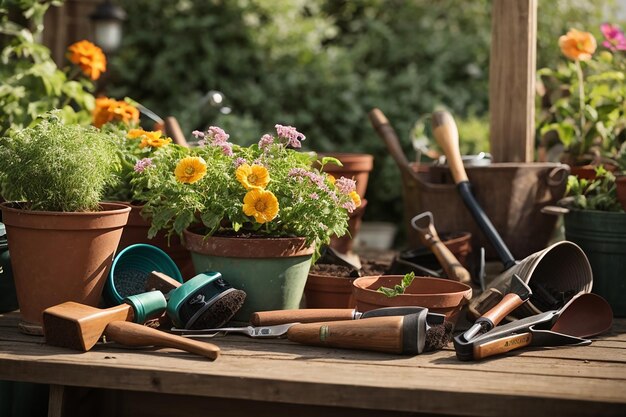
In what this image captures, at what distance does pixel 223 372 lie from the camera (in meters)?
1.82

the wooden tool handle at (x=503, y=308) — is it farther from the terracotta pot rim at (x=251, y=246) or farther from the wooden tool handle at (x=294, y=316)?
the terracotta pot rim at (x=251, y=246)

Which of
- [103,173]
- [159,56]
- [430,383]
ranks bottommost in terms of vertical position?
[430,383]

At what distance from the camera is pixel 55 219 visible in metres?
2.06

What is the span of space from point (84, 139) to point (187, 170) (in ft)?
0.90

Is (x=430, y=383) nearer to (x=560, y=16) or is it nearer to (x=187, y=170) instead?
(x=187, y=170)

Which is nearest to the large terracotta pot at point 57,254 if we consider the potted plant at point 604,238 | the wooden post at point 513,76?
the potted plant at point 604,238

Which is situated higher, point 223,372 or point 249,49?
point 249,49

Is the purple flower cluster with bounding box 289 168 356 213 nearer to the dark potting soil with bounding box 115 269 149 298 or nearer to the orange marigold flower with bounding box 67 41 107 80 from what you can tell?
the dark potting soil with bounding box 115 269 149 298

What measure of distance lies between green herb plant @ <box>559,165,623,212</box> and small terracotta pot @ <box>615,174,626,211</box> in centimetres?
8

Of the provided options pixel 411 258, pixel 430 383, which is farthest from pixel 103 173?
pixel 411 258

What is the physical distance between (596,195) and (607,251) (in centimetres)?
29

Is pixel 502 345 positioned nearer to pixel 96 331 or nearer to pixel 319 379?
pixel 319 379

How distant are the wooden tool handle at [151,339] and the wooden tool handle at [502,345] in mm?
612

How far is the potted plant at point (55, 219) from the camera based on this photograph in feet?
6.83
